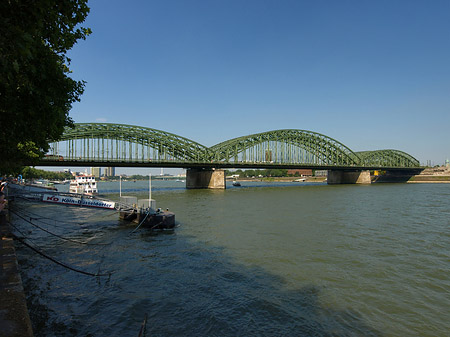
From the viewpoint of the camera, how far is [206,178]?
350ft

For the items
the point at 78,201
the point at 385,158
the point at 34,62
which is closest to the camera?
the point at 34,62

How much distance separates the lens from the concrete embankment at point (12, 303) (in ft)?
21.9

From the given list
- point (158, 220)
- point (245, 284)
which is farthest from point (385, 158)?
point (245, 284)

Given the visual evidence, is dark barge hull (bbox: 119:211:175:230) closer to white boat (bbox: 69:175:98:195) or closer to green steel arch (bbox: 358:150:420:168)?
white boat (bbox: 69:175:98:195)

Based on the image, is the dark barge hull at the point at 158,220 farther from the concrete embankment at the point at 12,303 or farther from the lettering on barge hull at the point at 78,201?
the concrete embankment at the point at 12,303

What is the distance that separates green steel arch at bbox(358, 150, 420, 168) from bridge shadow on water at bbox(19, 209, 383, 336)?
18128cm

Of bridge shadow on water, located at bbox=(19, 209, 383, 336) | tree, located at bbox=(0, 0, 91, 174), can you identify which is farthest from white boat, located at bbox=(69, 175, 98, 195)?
tree, located at bbox=(0, 0, 91, 174)

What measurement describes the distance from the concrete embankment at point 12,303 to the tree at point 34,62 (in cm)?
564

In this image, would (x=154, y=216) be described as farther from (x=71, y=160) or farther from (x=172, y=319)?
(x=71, y=160)

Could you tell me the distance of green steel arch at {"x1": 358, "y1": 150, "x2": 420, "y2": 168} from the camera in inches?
7109

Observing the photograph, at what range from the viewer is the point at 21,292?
8.91 m

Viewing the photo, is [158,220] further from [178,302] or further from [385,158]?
[385,158]

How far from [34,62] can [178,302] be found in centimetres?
1091

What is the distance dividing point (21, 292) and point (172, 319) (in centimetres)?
524
